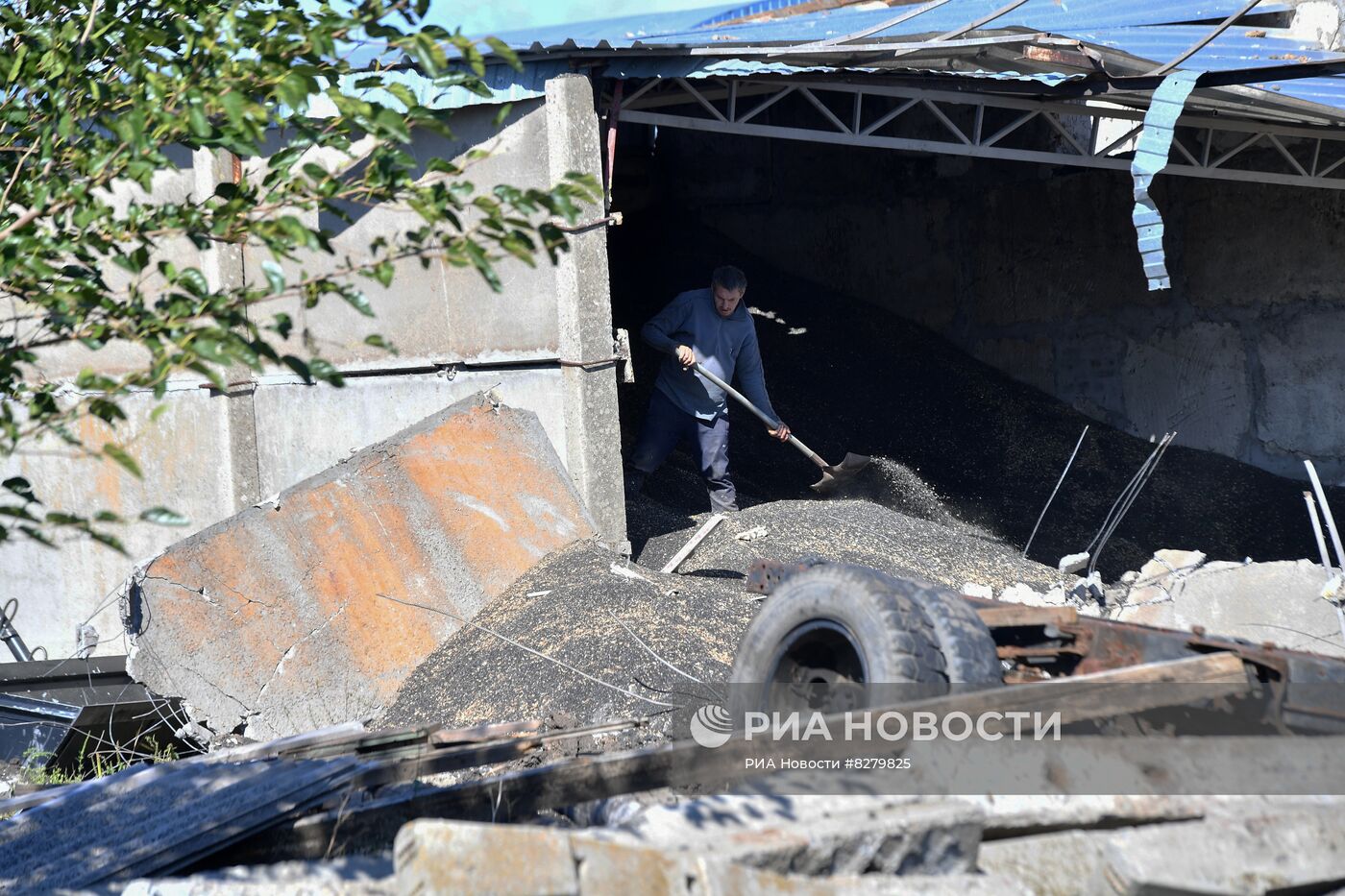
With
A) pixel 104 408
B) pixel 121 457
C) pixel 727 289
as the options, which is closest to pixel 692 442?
pixel 727 289

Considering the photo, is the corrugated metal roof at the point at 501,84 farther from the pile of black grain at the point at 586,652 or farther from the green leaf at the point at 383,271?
the green leaf at the point at 383,271

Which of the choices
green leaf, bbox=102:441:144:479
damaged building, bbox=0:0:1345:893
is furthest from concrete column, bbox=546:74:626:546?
green leaf, bbox=102:441:144:479

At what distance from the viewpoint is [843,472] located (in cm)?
901

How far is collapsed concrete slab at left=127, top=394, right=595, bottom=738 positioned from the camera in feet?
18.5

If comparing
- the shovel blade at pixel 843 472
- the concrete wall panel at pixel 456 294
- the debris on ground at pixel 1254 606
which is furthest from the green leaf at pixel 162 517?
the shovel blade at pixel 843 472

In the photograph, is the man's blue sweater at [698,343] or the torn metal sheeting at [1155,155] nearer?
the torn metal sheeting at [1155,155]

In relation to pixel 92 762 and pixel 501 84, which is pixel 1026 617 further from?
pixel 501 84

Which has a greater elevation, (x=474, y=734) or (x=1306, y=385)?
(x=474, y=734)

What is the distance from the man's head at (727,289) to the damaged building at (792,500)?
1.00 meters

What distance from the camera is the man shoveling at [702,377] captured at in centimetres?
796

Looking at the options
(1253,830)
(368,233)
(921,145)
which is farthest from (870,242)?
(1253,830)

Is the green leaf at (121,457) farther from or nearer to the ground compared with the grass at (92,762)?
farther from the ground

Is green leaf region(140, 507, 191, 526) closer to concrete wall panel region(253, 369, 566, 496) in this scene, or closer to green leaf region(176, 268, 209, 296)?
green leaf region(176, 268, 209, 296)

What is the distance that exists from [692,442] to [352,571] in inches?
110
